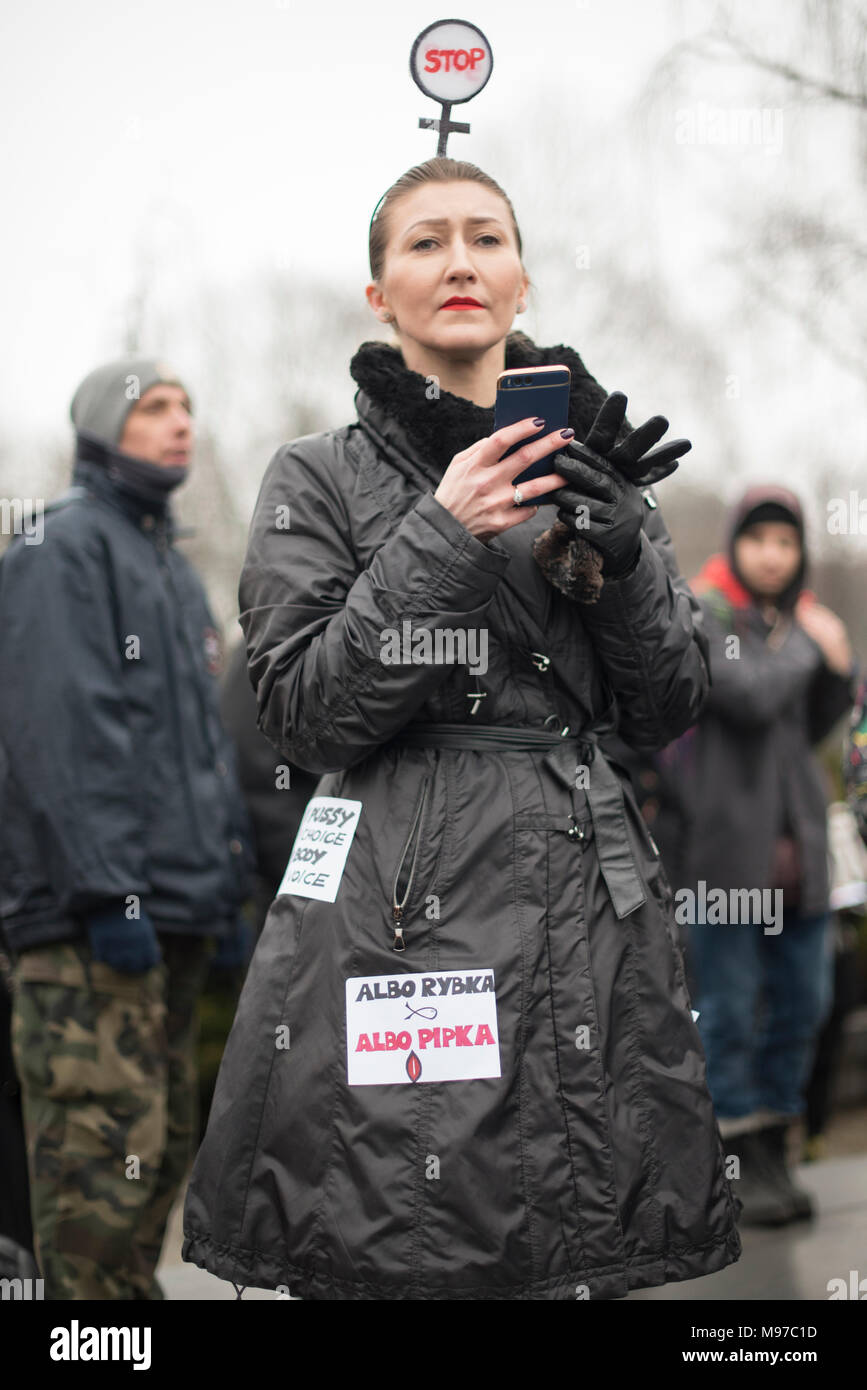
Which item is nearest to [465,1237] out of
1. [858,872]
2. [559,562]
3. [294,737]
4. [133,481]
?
[294,737]

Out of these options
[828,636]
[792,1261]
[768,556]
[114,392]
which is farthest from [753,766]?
[114,392]

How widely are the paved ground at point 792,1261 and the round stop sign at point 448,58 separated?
2.67 metres

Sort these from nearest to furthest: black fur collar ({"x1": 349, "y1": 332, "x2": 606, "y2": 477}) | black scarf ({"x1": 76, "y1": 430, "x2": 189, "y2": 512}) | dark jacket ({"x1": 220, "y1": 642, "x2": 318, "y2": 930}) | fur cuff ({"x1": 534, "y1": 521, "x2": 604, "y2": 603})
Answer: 1. fur cuff ({"x1": 534, "y1": 521, "x2": 604, "y2": 603})
2. black fur collar ({"x1": 349, "y1": 332, "x2": 606, "y2": 477})
3. black scarf ({"x1": 76, "y1": 430, "x2": 189, "y2": 512})
4. dark jacket ({"x1": 220, "y1": 642, "x2": 318, "y2": 930})

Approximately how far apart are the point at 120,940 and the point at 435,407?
154 centimetres

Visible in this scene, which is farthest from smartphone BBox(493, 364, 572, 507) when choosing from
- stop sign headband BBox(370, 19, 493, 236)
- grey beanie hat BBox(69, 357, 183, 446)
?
grey beanie hat BBox(69, 357, 183, 446)

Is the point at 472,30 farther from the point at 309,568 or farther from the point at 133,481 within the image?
the point at 133,481

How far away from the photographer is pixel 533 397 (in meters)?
1.99

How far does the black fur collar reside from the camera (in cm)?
221

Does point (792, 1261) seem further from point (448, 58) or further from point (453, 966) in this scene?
point (448, 58)

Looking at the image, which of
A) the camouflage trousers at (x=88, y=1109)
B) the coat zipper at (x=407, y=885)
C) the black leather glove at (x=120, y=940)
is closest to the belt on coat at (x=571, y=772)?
the coat zipper at (x=407, y=885)

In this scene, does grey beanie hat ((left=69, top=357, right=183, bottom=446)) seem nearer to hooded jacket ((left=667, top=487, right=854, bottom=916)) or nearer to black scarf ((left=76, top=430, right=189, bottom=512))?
black scarf ((left=76, top=430, right=189, bottom=512))

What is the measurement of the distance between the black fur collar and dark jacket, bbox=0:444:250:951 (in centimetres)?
134

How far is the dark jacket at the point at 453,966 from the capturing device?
1.97 metres
